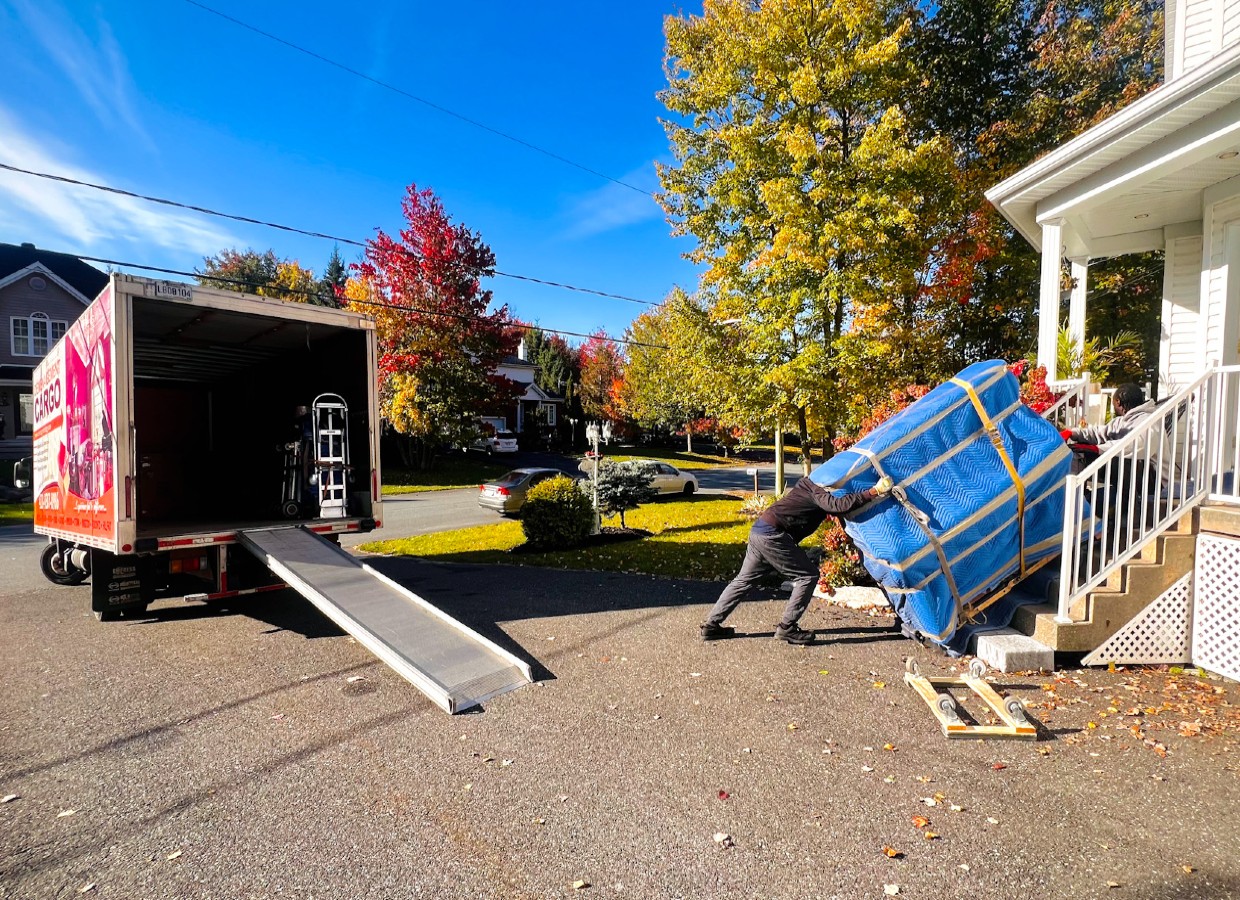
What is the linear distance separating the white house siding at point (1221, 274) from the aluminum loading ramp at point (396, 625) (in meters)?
7.79

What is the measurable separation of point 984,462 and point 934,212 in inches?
349

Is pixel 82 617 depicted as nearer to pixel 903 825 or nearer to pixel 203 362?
pixel 203 362

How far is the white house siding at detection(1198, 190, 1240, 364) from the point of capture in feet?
22.0

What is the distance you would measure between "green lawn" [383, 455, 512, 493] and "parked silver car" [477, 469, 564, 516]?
24.8 ft

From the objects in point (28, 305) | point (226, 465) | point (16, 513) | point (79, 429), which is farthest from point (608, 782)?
point (28, 305)

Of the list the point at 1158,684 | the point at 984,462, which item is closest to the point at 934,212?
the point at 984,462

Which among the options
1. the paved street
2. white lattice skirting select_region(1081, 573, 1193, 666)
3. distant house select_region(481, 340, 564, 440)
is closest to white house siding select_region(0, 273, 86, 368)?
distant house select_region(481, 340, 564, 440)

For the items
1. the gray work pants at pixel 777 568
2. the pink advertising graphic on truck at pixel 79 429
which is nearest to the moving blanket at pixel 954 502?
the gray work pants at pixel 777 568

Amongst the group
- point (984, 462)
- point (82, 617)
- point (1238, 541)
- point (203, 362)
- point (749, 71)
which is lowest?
point (82, 617)

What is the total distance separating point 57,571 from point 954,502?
1134 centimetres

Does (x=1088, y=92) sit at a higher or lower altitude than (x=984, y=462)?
higher

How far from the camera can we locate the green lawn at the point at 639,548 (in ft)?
30.5

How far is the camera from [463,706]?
4.34 meters

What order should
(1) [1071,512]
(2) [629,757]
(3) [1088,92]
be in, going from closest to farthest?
(2) [629,757] < (1) [1071,512] < (3) [1088,92]
